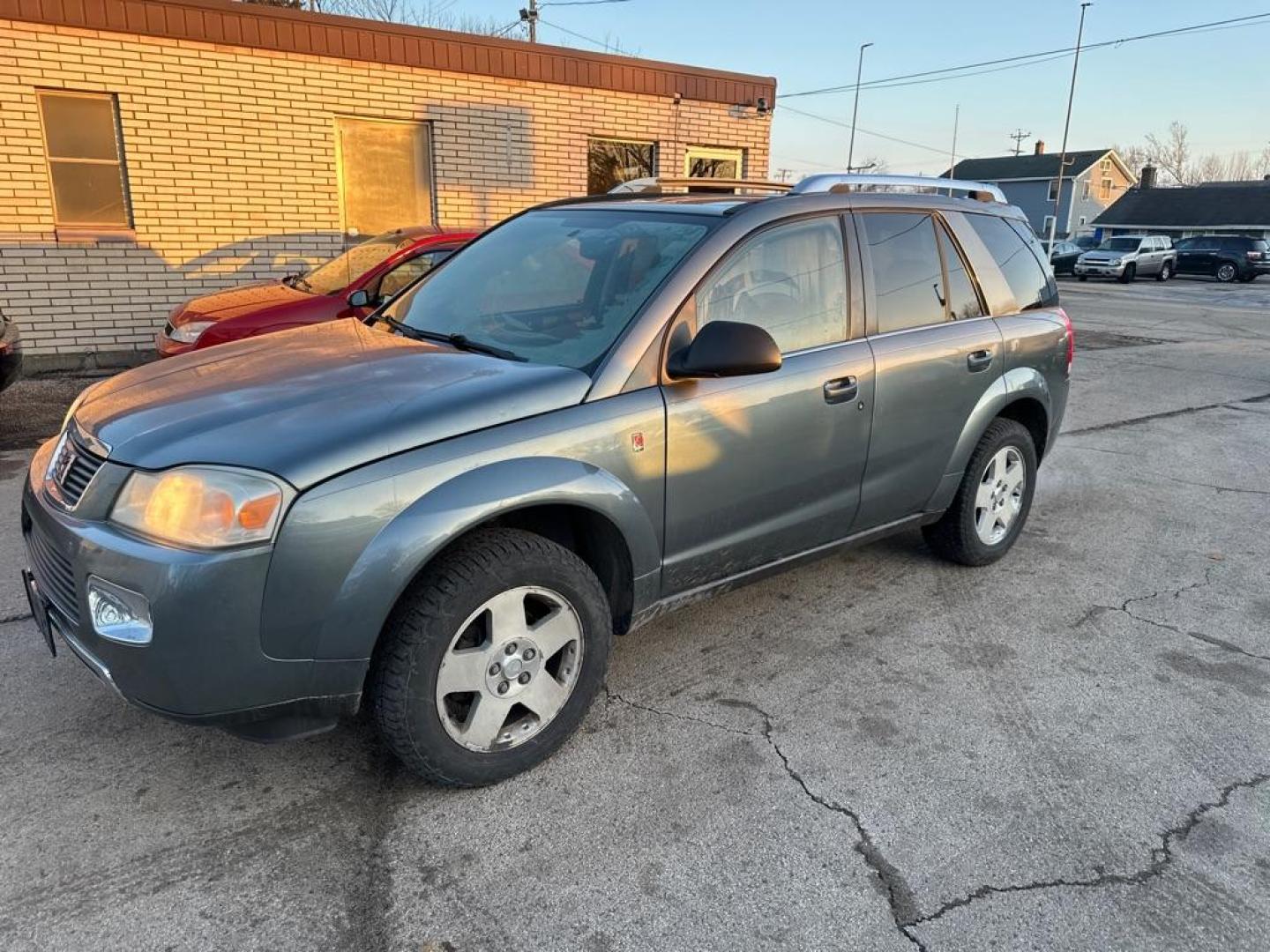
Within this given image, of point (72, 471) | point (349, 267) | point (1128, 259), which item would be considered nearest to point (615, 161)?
point (349, 267)

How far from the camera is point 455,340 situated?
327 cm

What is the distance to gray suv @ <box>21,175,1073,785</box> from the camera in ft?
7.63

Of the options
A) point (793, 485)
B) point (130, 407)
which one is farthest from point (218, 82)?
point (793, 485)

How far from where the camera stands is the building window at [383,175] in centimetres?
1082

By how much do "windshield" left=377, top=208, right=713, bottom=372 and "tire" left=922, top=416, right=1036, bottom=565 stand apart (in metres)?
1.98

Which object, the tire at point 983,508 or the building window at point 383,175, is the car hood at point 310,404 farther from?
the building window at point 383,175

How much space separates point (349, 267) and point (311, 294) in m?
0.63

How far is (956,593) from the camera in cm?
439

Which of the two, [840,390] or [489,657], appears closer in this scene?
[489,657]

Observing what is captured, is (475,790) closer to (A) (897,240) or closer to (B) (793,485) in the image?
(B) (793,485)

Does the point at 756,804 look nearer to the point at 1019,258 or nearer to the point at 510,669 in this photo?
the point at 510,669

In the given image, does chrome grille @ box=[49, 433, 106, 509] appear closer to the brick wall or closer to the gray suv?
the gray suv

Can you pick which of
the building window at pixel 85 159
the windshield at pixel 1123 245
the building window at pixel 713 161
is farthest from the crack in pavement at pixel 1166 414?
the windshield at pixel 1123 245

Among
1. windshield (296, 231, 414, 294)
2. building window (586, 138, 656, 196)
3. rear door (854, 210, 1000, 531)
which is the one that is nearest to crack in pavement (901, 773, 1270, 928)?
rear door (854, 210, 1000, 531)
